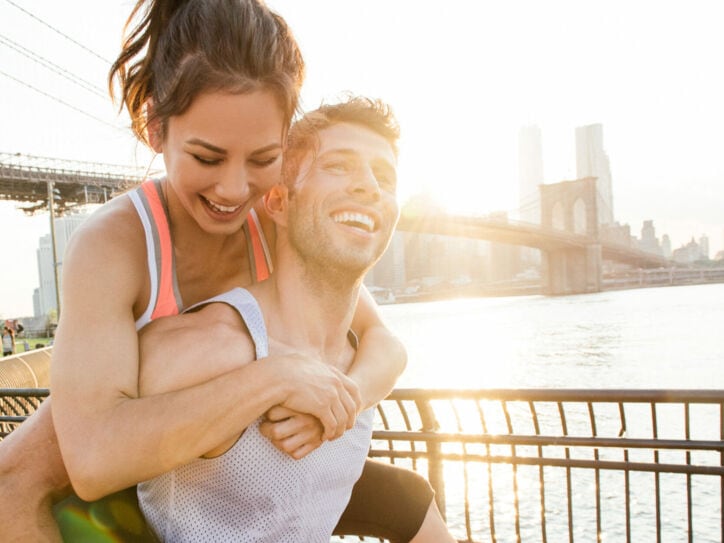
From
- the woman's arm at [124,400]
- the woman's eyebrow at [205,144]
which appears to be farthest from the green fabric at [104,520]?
the woman's eyebrow at [205,144]

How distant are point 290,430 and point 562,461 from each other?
82.0 inches

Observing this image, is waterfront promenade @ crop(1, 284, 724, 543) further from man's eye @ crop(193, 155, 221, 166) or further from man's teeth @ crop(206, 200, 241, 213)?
man's eye @ crop(193, 155, 221, 166)

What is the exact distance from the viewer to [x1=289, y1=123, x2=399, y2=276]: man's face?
162 centimetres

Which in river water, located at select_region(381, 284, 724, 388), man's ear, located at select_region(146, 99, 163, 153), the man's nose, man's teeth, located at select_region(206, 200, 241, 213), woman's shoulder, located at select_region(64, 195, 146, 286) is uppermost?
man's ear, located at select_region(146, 99, 163, 153)

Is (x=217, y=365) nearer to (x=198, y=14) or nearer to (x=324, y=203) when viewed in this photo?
(x=324, y=203)

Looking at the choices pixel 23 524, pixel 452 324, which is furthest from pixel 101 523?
pixel 452 324

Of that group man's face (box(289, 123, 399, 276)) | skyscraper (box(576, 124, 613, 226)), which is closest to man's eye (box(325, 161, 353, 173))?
man's face (box(289, 123, 399, 276))

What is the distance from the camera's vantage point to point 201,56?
4.82 ft

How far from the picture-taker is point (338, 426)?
131 centimetres

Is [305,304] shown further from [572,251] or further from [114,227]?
[572,251]

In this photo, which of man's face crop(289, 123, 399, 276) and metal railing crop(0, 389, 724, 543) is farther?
metal railing crop(0, 389, 724, 543)

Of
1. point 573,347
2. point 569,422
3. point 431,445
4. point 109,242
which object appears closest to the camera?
point 109,242

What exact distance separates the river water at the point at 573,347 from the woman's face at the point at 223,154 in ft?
17.5

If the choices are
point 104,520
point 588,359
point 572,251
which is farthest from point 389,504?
point 572,251
